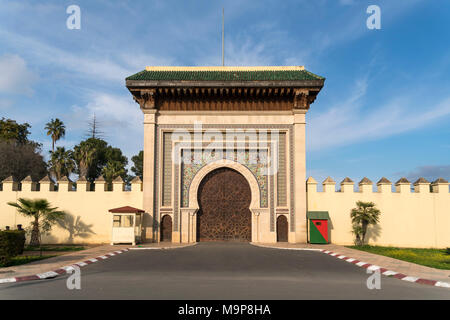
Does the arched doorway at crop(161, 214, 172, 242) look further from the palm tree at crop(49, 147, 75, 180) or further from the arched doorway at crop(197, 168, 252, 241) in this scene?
the palm tree at crop(49, 147, 75, 180)

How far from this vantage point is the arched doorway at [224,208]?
17828mm

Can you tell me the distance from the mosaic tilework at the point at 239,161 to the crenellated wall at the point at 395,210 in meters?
2.65

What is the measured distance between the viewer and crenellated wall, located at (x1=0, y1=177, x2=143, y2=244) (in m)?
17.8

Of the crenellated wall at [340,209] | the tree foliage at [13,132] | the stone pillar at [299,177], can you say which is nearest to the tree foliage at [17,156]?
the tree foliage at [13,132]

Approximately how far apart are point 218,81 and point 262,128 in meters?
3.64

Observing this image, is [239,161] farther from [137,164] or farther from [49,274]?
[137,164]

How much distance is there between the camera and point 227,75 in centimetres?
1894

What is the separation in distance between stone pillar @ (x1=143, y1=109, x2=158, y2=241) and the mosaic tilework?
1.69 metres

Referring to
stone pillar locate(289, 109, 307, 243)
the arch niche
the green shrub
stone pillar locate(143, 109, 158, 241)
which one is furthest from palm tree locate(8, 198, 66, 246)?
stone pillar locate(289, 109, 307, 243)

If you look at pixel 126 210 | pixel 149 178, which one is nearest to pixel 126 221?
pixel 126 210

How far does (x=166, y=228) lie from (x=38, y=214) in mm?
6559
